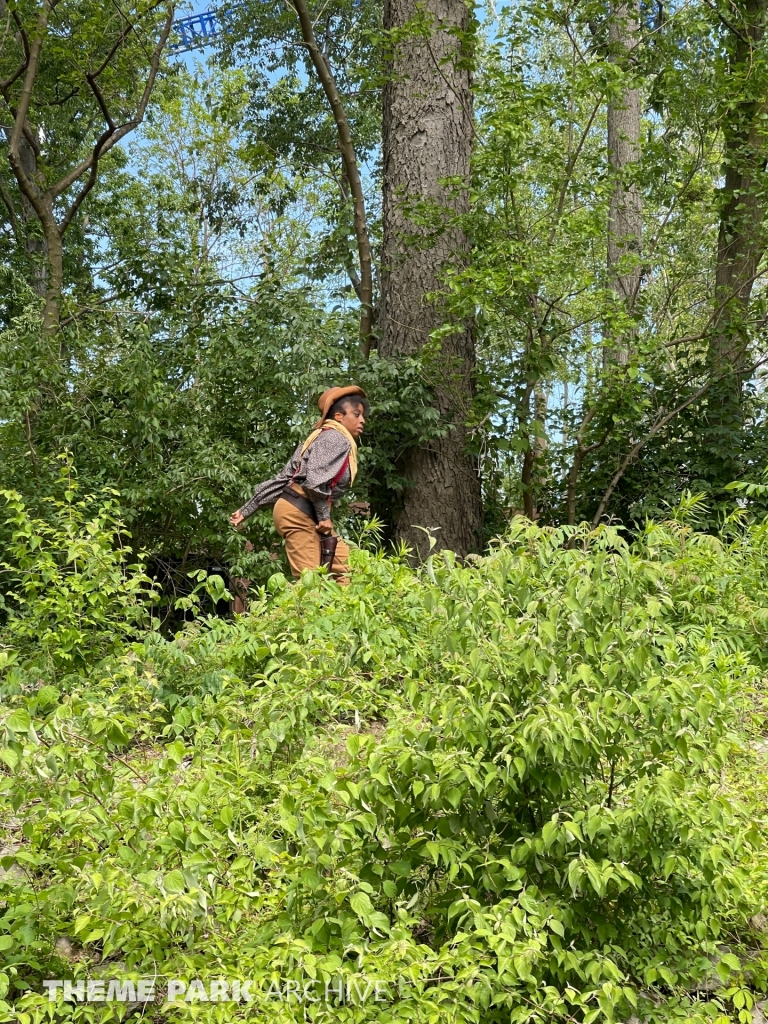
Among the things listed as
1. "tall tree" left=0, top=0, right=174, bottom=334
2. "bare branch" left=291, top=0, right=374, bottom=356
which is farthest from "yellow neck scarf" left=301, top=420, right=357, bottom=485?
"tall tree" left=0, top=0, right=174, bottom=334

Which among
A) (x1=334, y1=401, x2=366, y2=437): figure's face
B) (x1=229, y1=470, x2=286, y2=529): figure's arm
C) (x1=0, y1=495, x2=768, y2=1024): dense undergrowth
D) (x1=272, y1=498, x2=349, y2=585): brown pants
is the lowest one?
(x1=0, y1=495, x2=768, y2=1024): dense undergrowth

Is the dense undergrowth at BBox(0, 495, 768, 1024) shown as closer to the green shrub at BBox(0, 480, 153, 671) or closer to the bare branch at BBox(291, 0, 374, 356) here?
the green shrub at BBox(0, 480, 153, 671)

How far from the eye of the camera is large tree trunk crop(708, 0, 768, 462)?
30.2 ft

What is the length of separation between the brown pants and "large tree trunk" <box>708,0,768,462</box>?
13.7 feet

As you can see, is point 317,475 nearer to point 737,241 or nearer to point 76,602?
point 76,602

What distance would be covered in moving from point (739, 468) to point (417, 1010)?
765cm

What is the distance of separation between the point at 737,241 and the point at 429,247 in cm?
308

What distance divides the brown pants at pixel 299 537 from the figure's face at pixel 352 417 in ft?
2.23

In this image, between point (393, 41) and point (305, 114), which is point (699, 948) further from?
point (305, 114)

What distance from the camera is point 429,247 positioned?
9258 millimetres

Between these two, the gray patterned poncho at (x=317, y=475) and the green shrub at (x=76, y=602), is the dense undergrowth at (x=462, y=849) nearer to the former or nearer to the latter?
the green shrub at (x=76, y=602)

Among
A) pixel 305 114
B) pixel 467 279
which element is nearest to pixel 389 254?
pixel 467 279

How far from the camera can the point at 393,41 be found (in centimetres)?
873

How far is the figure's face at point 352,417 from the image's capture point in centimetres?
732
